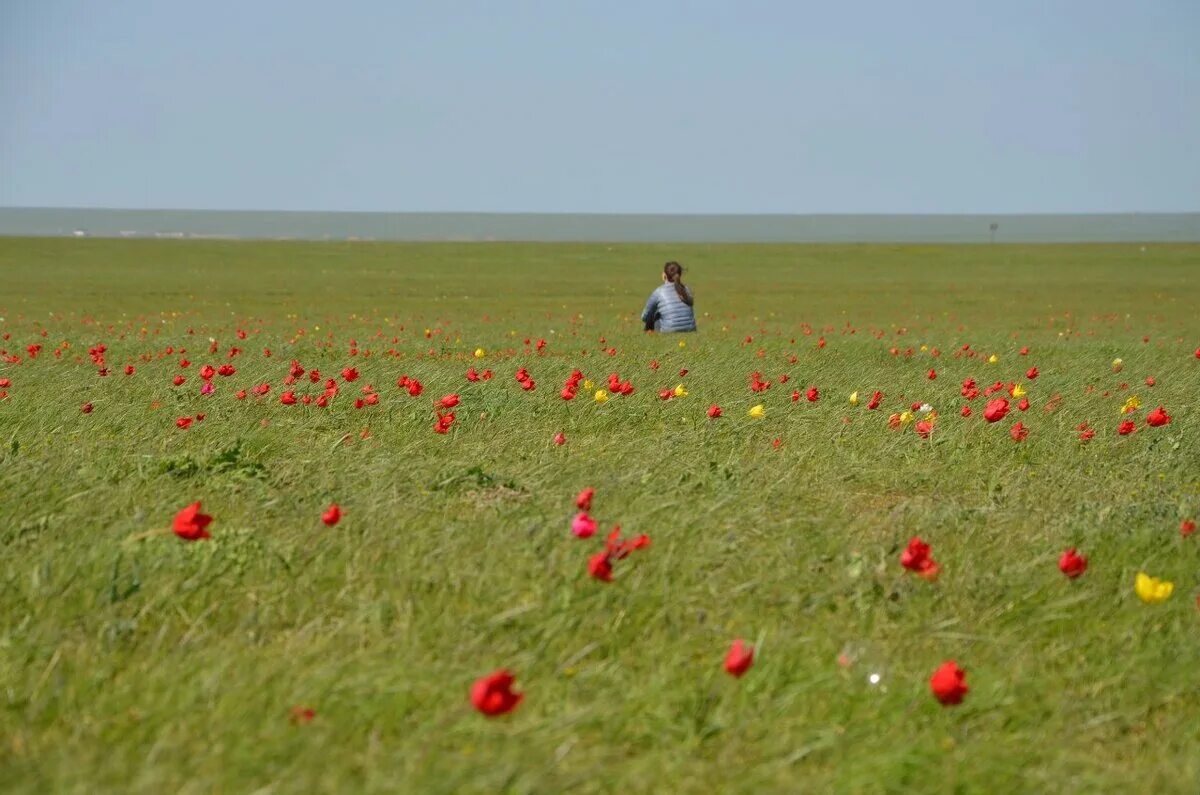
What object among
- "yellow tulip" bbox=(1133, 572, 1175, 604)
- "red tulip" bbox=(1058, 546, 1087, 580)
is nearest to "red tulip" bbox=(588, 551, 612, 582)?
"red tulip" bbox=(1058, 546, 1087, 580)

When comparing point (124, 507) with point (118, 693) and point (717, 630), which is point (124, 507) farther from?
point (717, 630)

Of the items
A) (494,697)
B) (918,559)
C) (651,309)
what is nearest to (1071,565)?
(918,559)

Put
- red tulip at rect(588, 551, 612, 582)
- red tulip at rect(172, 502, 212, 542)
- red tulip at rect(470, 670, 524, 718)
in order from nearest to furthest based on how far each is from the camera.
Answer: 1. red tulip at rect(470, 670, 524, 718)
2. red tulip at rect(588, 551, 612, 582)
3. red tulip at rect(172, 502, 212, 542)

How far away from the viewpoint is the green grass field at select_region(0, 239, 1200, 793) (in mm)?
3068

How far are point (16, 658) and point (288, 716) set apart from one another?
2.67 feet

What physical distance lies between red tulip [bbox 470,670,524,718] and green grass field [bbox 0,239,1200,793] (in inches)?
3.9

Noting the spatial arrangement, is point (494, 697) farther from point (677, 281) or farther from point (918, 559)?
point (677, 281)

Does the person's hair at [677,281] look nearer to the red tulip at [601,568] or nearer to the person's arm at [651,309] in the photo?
the person's arm at [651,309]

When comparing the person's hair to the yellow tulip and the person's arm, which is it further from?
the yellow tulip

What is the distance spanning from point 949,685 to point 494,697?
3.30ft

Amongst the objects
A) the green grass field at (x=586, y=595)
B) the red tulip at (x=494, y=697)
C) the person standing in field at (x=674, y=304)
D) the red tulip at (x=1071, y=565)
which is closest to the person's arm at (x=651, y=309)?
the person standing in field at (x=674, y=304)

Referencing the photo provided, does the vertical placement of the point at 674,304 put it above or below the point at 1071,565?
below

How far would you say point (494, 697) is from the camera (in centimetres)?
291

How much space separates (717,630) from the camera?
3873 mm
